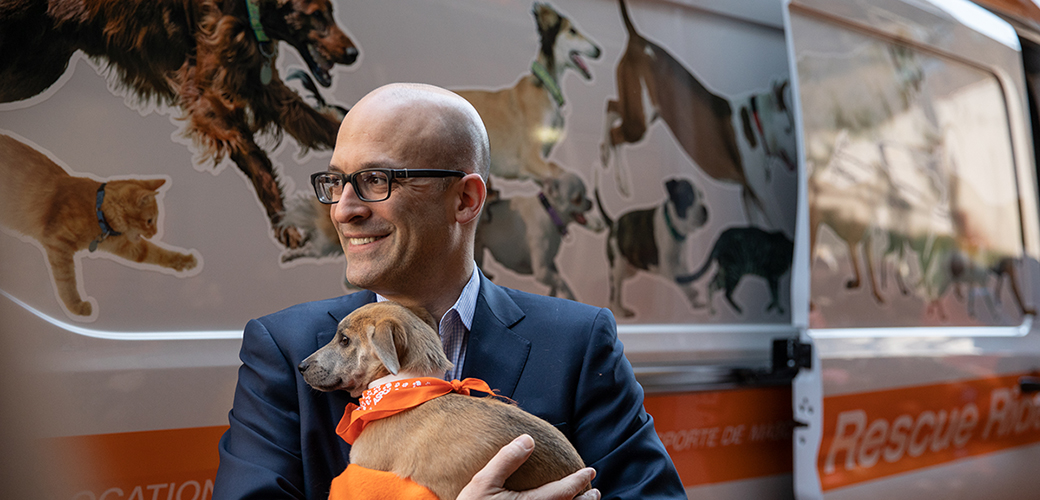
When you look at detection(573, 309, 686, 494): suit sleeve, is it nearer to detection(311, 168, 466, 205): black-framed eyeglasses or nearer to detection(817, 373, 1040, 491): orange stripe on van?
detection(311, 168, 466, 205): black-framed eyeglasses

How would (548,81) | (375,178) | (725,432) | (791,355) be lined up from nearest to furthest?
(375,178)
(548,81)
(725,432)
(791,355)

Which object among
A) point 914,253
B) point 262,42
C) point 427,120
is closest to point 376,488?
point 427,120

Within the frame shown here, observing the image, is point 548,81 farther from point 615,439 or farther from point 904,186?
point 904,186

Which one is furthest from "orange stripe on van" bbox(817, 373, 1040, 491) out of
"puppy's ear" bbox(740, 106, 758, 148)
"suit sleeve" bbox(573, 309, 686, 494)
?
"suit sleeve" bbox(573, 309, 686, 494)

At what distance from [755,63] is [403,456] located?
2.89 meters

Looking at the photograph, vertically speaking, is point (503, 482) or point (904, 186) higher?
point (904, 186)

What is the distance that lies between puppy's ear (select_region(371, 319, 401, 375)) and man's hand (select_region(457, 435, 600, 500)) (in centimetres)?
23

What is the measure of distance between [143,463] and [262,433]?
826 mm

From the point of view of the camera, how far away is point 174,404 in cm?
217

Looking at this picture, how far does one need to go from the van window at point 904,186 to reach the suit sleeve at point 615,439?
213 centimetres

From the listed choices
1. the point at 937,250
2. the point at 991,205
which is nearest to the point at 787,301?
the point at 937,250

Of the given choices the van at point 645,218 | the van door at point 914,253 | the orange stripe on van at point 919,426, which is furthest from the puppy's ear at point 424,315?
the orange stripe on van at point 919,426

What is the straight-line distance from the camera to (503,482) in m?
1.32

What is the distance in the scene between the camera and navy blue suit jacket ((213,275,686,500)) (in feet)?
4.95
